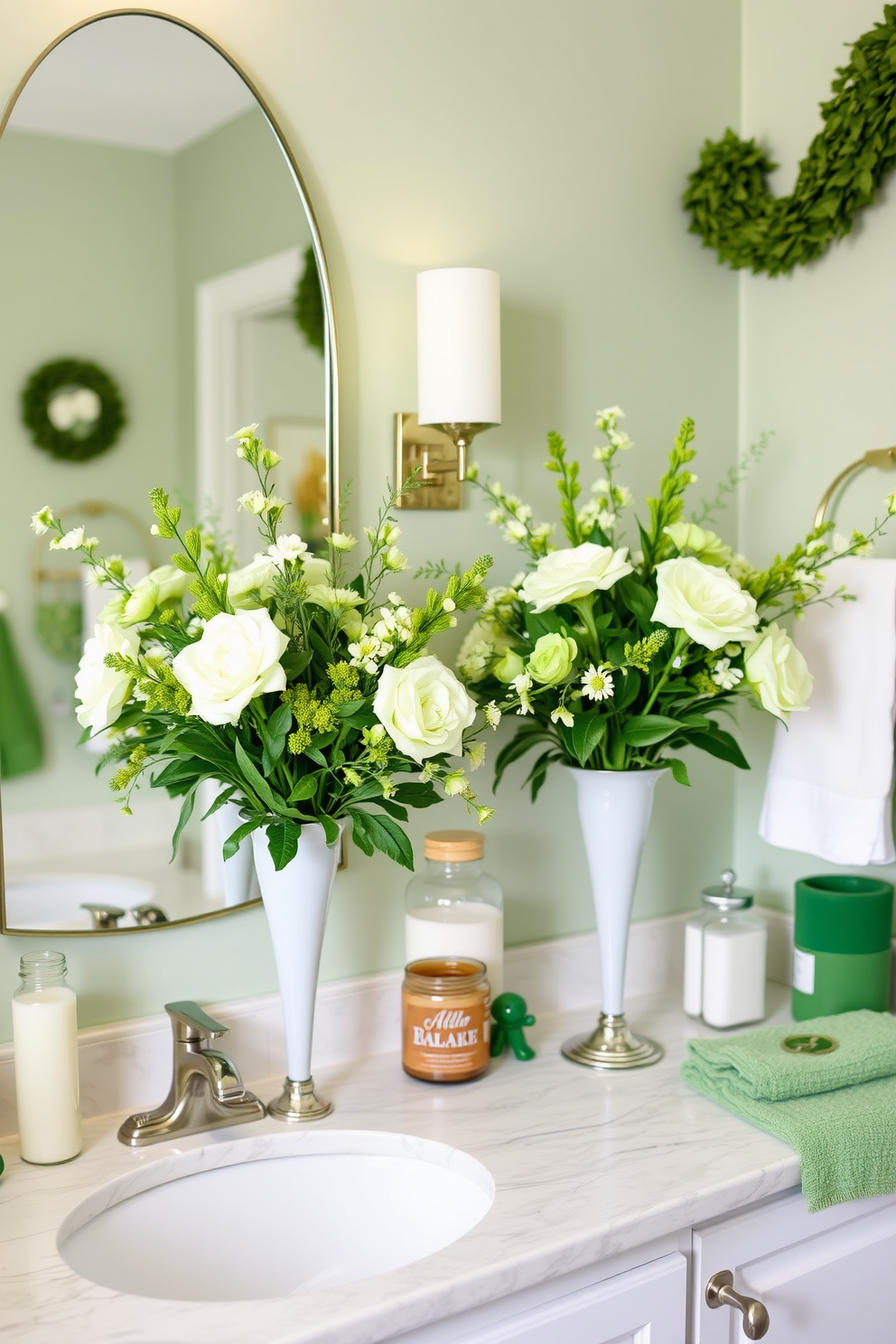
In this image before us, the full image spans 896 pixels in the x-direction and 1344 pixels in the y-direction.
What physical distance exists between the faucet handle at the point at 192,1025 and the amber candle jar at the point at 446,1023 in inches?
9.2

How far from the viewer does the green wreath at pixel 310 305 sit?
4.73 ft

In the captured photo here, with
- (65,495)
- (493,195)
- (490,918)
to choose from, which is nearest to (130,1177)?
(490,918)

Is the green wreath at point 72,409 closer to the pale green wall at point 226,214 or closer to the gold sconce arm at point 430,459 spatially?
the pale green wall at point 226,214

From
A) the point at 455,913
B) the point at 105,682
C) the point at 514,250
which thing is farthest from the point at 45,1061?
the point at 514,250

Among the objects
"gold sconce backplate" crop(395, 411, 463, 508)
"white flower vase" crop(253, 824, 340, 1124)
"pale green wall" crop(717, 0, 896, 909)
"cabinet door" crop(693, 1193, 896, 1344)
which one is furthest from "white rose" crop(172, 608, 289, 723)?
"pale green wall" crop(717, 0, 896, 909)

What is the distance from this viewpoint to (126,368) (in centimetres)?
134

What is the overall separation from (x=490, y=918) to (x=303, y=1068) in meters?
0.30

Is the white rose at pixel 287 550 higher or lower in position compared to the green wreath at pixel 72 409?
lower

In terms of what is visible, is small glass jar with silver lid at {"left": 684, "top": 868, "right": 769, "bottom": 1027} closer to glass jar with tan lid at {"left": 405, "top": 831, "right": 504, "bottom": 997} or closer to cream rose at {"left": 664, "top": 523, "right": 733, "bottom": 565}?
glass jar with tan lid at {"left": 405, "top": 831, "right": 504, "bottom": 997}

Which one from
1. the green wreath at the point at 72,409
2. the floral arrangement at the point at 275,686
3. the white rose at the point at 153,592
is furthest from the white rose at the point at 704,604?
the green wreath at the point at 72,409

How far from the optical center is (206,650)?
1136mm

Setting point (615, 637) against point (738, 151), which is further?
point (738, 151)

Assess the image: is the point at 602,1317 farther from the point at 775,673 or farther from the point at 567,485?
the point at 567,485

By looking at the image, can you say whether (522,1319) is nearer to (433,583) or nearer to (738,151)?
(433,583)
